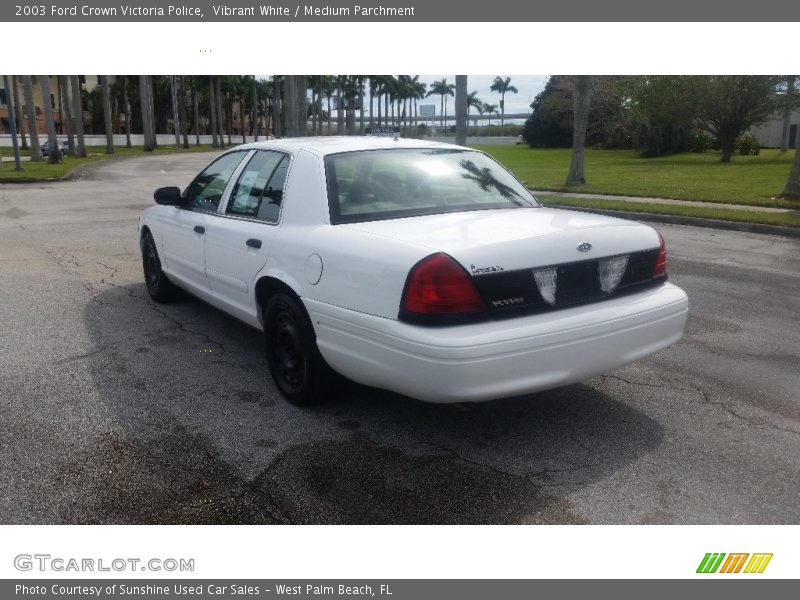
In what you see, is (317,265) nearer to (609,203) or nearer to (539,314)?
(539,314)

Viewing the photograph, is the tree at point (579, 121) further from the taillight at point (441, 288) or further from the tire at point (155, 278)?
the taillight at point (441, 288)

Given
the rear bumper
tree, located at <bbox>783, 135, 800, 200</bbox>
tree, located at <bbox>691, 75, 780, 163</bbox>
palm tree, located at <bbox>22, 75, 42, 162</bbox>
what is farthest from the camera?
tree, located at <bbox>691, 75, 780, 163</bbox>

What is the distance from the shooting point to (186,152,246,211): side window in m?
5.36

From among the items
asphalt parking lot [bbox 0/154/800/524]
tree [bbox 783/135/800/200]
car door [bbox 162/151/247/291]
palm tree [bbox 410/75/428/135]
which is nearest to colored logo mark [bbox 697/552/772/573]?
asphalt parking lot [bbox 0/154/800/524]

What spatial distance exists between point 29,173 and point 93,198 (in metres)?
11.6

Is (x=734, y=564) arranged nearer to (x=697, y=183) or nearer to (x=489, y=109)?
(x=697, y=183)

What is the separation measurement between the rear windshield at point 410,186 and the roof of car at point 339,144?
95 mm

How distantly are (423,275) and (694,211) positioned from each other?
12.3 meters

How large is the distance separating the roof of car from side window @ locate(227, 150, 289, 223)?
92mm

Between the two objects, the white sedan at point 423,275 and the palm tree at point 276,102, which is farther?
the palm tree at point 276,102

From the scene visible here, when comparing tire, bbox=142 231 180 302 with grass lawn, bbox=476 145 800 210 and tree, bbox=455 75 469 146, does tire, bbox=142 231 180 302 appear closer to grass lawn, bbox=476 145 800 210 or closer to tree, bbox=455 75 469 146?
grass lawn, bbox=476 145 800 210

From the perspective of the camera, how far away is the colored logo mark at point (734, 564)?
9.18 ft

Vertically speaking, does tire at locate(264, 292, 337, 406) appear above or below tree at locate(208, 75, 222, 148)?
below

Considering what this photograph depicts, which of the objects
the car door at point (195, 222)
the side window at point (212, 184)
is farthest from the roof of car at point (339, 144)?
the car door at point (195, 222)
